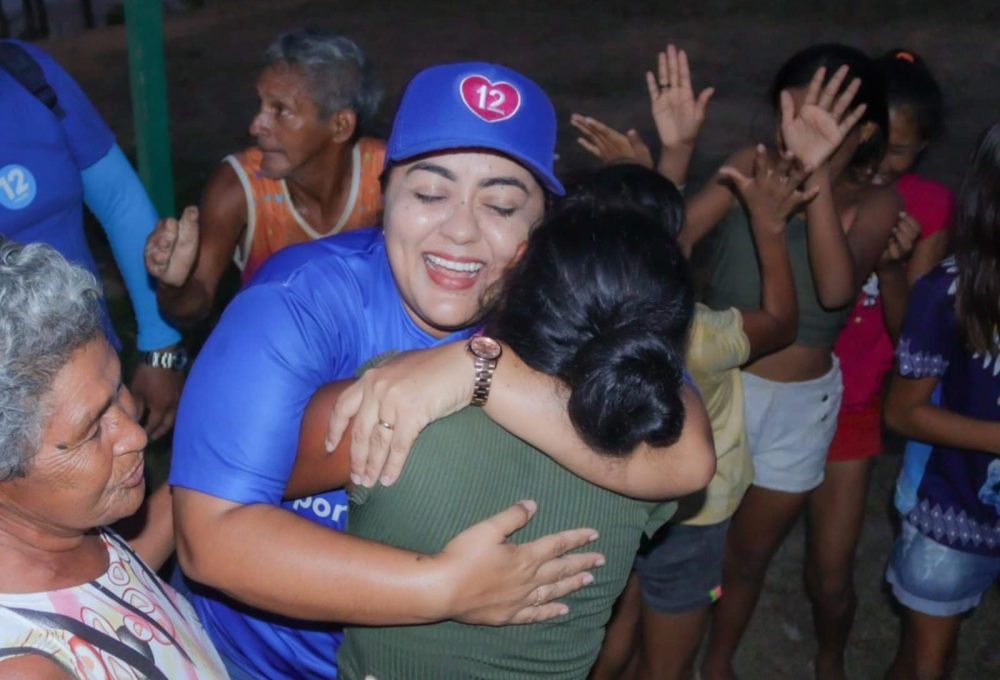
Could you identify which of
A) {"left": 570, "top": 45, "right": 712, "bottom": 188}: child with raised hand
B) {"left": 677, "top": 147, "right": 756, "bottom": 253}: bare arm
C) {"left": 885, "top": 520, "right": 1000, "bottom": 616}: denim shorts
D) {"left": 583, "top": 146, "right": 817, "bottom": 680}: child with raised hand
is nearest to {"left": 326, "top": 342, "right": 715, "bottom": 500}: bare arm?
{"left": 583, "top": 146, "right": 817, "bottom": 680}: child with raised hand

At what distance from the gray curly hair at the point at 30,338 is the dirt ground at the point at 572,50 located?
5.55 m

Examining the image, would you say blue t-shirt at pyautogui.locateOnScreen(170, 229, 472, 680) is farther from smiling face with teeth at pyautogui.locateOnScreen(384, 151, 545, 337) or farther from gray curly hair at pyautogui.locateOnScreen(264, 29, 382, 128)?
gray curly hair at pyautogui.locateOnScreen(264, 29, 382, 128)

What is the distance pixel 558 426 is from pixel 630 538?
24cm

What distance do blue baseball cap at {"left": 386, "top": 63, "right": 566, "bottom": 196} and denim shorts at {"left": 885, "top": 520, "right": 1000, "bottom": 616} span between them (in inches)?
64.0

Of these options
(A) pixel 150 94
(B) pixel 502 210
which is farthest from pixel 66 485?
(A) pixel 150 94

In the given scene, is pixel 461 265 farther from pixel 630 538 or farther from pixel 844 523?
pixel 844 523

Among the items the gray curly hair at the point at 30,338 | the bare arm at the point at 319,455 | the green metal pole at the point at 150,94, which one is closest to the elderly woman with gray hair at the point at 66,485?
the gray curly hair at the point at 30,338

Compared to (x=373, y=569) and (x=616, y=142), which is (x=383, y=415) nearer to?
(x=373, y=569)

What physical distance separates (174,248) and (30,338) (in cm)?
126

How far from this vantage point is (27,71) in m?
2.71

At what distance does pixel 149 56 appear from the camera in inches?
172

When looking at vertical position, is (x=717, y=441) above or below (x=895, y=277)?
below

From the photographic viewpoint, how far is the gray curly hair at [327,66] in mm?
3393

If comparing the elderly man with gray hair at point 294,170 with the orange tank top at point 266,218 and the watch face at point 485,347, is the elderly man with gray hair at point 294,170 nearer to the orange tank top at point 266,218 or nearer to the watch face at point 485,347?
the orange tank top at point 266,218
